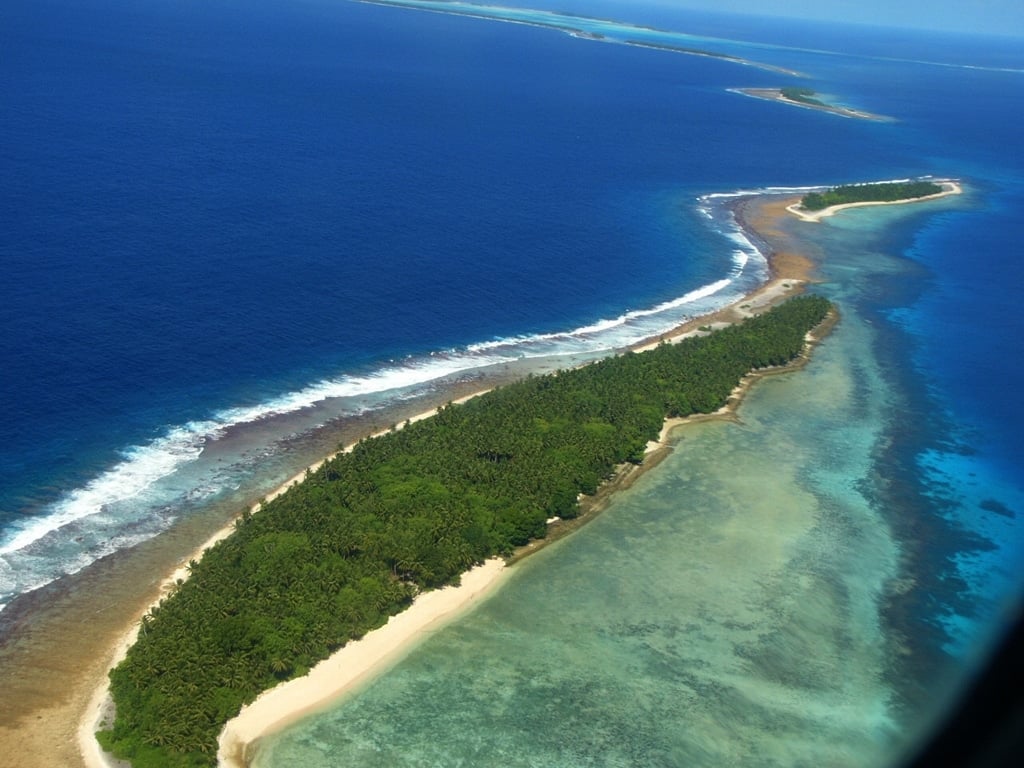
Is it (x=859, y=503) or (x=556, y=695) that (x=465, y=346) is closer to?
(x=859, y=503)

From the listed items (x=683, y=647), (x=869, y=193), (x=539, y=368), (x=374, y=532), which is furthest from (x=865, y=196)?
(x=374, y=532)

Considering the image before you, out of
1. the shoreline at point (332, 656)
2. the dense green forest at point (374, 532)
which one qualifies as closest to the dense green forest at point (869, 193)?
the dense green forest at point (374, 532)

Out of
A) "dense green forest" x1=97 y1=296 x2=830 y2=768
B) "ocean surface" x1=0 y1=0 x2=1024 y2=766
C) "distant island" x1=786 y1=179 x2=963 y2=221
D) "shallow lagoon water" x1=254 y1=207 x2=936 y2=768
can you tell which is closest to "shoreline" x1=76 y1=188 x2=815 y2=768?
"dense green forest" x1=97 y1=296 x2=830 y2=768

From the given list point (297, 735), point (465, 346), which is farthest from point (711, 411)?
Answer: point (297, 735)

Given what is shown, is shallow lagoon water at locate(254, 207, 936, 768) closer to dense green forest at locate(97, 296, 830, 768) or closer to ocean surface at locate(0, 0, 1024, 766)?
ocean surface at locate(0, 0, 1024, 766)

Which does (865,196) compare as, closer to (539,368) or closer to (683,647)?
(539,368)
